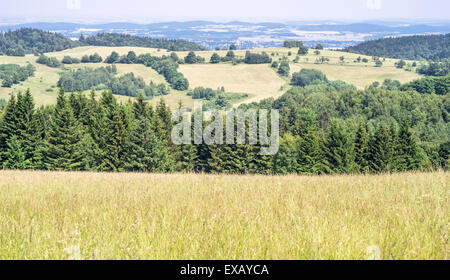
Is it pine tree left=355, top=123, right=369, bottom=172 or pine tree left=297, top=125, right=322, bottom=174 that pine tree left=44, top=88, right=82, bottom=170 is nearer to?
pine tree left=297, top=125, right=322, bottom=174

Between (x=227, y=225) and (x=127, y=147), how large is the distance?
5908 centimetres

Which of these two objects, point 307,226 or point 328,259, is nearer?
point 328,259

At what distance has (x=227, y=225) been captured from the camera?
4.62 m

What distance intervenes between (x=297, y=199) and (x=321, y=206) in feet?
1.88

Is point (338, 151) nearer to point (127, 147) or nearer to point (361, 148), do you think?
point (361, 148)

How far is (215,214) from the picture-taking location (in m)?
4.90

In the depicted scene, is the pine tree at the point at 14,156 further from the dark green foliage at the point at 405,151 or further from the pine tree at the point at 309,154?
the dark green foliage at the point at 405,151

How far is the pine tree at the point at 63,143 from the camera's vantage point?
2346 inches

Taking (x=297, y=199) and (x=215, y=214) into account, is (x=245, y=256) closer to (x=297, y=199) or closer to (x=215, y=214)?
(x=215, y=214)

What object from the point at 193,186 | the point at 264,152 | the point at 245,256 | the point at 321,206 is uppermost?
the point at 245,256

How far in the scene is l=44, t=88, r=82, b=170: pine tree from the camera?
59.6 meters

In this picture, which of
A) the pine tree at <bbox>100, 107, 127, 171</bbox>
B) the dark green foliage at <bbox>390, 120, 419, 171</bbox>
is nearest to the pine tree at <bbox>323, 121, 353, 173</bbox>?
the dark green foliage at <bbox>390, 120, 419, 171</bbox>

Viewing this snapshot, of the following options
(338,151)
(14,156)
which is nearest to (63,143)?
(14,156)
